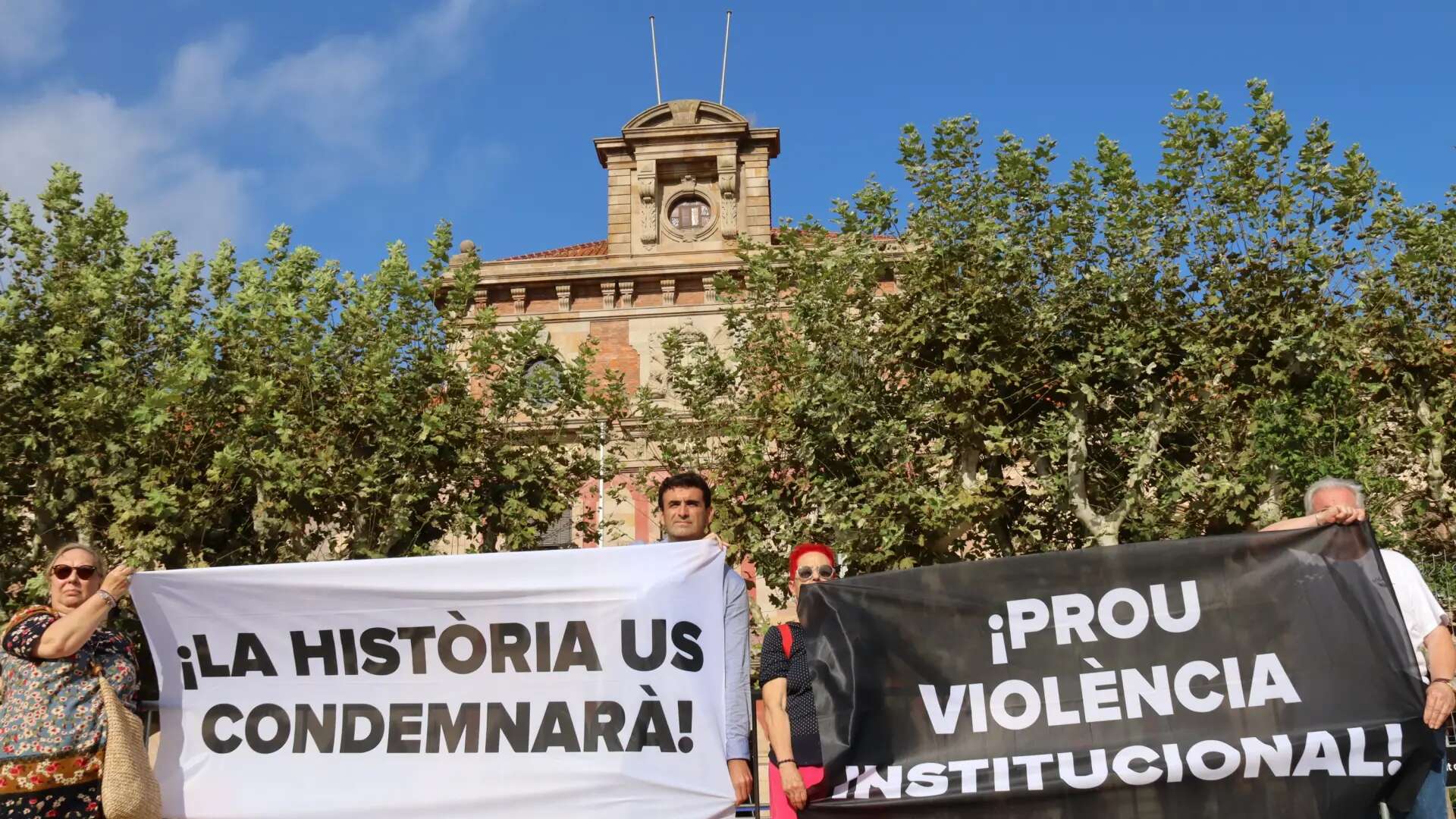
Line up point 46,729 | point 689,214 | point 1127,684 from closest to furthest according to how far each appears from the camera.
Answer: point 46,729
point 1127,684
point 689,214

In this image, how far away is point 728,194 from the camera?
26.3m

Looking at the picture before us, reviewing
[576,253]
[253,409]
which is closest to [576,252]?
[576,253]

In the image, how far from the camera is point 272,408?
1305 cm

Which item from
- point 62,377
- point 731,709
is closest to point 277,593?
point 731,709

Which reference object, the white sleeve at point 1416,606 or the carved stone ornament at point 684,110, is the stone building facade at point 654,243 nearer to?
the carved stone ornament at point 684,110

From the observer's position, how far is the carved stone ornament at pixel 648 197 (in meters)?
26.5

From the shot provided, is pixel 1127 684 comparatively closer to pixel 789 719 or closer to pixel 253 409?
pixel 789 719

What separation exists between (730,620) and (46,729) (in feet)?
9.16

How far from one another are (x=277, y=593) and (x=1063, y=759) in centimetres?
374

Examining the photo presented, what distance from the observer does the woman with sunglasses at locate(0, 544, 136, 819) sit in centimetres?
458

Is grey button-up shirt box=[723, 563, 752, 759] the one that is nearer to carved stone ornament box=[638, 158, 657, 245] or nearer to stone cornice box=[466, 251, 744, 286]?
stone cornice box=[466, 251, 744, 286]

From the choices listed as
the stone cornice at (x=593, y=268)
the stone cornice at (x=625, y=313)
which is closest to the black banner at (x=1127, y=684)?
the stone cornice at (x=625, y=313)

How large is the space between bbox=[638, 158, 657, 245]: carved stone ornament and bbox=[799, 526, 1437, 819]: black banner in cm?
2190

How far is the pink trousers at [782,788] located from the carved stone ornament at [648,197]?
72.6 ft
